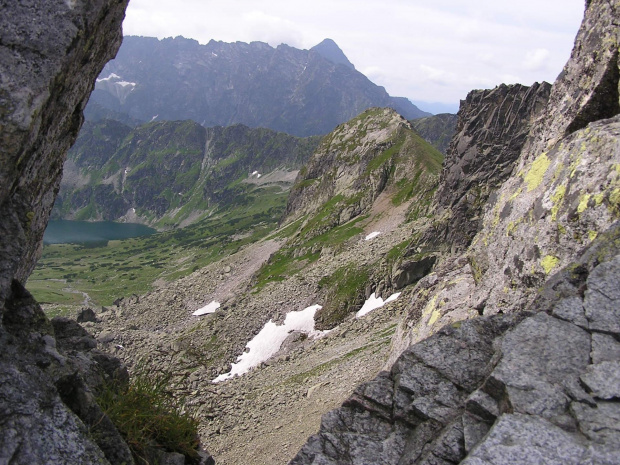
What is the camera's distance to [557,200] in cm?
1359

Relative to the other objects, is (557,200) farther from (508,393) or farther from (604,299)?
(508,393)

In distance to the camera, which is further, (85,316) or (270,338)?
(85,316)

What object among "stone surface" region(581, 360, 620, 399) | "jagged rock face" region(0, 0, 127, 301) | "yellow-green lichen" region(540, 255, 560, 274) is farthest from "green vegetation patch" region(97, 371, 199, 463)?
"yellow-green lichen" region(540, 255, 560, 274)

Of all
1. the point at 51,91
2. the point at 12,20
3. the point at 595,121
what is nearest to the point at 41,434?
the point at 51,91

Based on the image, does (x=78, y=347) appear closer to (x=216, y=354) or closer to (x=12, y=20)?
(x=12, y=20)

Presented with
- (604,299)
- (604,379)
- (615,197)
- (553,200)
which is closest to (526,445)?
(604,379)

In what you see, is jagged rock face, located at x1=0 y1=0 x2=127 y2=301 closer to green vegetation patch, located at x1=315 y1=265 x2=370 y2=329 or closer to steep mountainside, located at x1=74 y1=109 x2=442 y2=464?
steep mountainside, located at x1=74 y1=109 x2=442 y2=464

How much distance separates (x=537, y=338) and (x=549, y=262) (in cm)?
582

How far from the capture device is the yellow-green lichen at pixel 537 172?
15.5 meters

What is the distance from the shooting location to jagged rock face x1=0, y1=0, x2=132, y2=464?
741cm

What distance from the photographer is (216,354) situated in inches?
2119

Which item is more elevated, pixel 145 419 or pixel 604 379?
pixel 604 379

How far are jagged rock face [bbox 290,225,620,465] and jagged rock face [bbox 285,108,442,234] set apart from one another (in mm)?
81122

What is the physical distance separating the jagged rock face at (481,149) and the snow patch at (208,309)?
48926 mm
